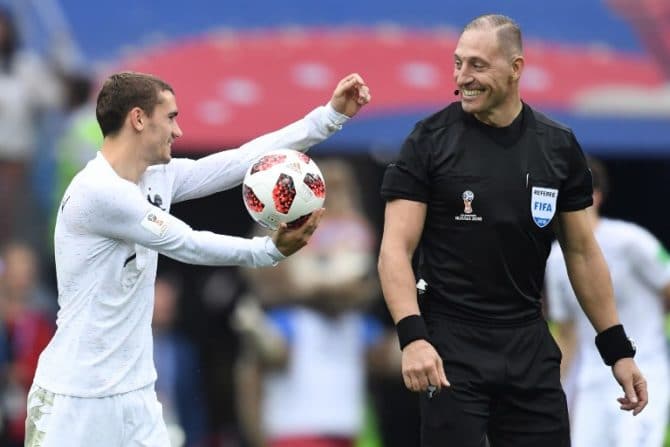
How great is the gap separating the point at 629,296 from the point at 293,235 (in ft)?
10.8

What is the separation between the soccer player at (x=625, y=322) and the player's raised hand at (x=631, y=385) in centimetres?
208

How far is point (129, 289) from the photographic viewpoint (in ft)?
18.1

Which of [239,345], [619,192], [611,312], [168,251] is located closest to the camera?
[168,251]

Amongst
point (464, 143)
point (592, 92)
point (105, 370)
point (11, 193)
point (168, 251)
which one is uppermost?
point (592, 92)

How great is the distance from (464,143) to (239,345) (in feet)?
17.3

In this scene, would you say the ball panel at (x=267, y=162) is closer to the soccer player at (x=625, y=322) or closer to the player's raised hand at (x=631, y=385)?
the player's raised hand at (x=631, y=385)

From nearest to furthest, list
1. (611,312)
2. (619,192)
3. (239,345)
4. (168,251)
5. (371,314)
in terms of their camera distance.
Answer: (168,251)
(611,312)
(371,314)
(239,345)
(619,192)

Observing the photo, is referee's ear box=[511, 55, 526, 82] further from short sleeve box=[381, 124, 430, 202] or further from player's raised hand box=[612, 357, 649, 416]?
player's raised hand box=[612, 357, 649, 416]

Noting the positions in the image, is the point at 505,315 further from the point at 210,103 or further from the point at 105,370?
the point at 210,103

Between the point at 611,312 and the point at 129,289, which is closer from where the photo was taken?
the point at 129,289

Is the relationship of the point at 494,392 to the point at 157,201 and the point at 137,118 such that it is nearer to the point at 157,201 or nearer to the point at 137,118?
the point at 157,201

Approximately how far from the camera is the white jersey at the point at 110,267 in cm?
545

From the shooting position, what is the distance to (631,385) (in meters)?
5.90

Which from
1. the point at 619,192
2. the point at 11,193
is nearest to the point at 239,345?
the point at 11,193
